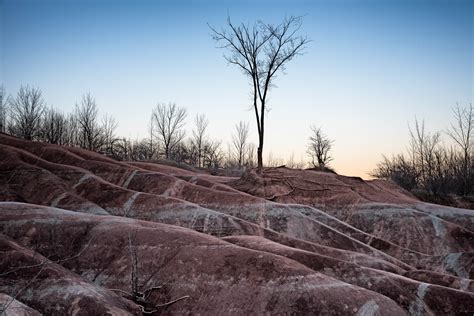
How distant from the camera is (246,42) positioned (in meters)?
27.8

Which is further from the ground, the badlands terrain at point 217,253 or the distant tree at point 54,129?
the distant tree at point 54,129

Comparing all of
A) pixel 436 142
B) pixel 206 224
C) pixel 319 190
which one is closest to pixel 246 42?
pixel 319 190

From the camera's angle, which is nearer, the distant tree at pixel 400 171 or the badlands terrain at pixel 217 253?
the badlands terrain at pixel 217 253

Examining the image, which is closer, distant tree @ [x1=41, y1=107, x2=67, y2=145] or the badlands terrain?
the badlands terrain

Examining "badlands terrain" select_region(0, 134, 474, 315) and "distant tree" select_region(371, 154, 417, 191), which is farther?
"distant tree" select_region(371, 154, 417, 191)

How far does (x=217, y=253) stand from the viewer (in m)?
10.2

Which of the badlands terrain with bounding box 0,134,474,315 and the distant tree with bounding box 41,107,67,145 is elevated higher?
the distant tree with bounding box 41,107,67,145

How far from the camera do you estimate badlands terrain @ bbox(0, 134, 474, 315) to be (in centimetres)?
848

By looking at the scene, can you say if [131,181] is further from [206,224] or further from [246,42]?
[246,42]

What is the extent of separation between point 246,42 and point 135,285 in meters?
22.1

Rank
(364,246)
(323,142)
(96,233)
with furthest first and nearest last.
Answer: (323,142) → (364,246) → (96,233)

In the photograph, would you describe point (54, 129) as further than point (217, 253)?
Yes

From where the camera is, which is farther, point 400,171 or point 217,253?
point 400,171

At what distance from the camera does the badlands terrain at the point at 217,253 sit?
27.8ft
